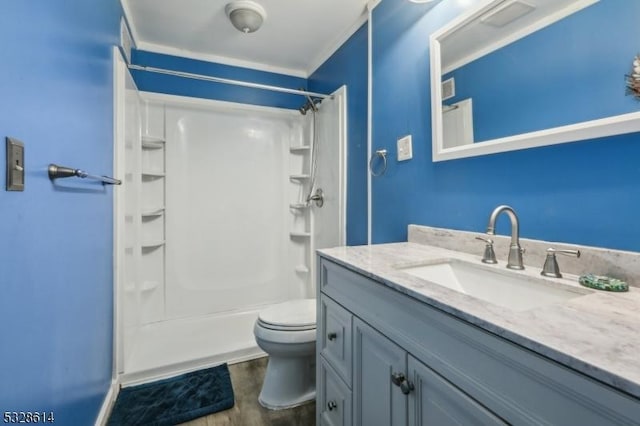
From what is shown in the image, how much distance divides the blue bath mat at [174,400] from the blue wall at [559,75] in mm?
1829

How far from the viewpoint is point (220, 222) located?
2.56 m

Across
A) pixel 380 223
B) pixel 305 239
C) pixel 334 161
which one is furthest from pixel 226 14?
pixel 305 239

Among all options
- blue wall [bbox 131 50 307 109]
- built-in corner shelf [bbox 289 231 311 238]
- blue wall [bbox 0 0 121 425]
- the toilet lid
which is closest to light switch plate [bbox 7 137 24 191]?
blue wall [bbox 0 0 121 425]

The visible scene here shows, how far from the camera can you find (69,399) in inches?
38.4

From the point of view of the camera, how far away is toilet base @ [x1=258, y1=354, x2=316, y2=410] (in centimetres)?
153

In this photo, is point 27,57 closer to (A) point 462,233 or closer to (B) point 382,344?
(B) point 382,344

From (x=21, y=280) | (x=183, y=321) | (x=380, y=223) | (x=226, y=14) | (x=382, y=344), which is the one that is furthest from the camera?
(x=183, y=321)

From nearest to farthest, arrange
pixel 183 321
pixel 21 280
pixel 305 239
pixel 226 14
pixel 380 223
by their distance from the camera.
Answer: pixel 21 280, pixel 380 223, pixel 226 14, pixel 183 321, pixel 305 239

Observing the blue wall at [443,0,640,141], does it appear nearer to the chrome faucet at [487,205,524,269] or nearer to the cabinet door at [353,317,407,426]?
the chrome faucet at [487,205,524,269]

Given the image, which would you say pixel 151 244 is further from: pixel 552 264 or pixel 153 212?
pixel 552 264

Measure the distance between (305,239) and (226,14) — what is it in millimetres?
1867

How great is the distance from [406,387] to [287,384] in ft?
3.42

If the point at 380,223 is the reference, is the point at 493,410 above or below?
below

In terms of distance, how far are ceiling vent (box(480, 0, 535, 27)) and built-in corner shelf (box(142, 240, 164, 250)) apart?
2.48m
